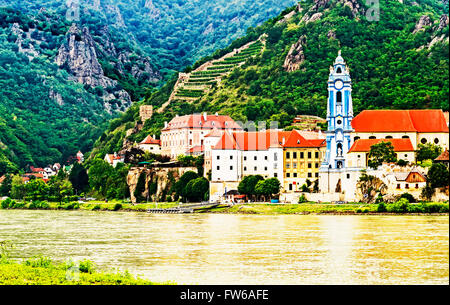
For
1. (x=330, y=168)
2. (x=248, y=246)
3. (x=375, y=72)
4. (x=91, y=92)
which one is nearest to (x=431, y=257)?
(x=248, y=246)

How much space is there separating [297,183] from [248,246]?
36.8 meters

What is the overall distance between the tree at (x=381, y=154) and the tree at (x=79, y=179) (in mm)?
45346

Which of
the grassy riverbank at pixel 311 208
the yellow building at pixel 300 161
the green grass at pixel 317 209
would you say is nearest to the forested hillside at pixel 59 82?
the grassy riverbank at pixel 311 208

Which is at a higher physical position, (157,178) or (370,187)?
(157,178)

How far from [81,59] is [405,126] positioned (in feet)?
371

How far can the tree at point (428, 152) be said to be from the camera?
66312mm

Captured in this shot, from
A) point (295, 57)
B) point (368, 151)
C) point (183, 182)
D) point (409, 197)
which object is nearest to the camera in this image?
point (409, 197)

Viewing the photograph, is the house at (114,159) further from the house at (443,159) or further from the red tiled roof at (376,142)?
the house at (443,159)

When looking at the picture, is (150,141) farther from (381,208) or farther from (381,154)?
(381,208)

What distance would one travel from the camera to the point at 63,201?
88.2 m

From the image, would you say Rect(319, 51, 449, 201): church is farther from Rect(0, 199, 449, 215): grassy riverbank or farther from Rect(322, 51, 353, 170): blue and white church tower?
Rect(0, 199, 449, 215): grassy riverbank

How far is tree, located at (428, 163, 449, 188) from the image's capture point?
57406mm

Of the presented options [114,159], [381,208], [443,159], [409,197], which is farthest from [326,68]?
[381,208]

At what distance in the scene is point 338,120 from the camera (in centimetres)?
7119
